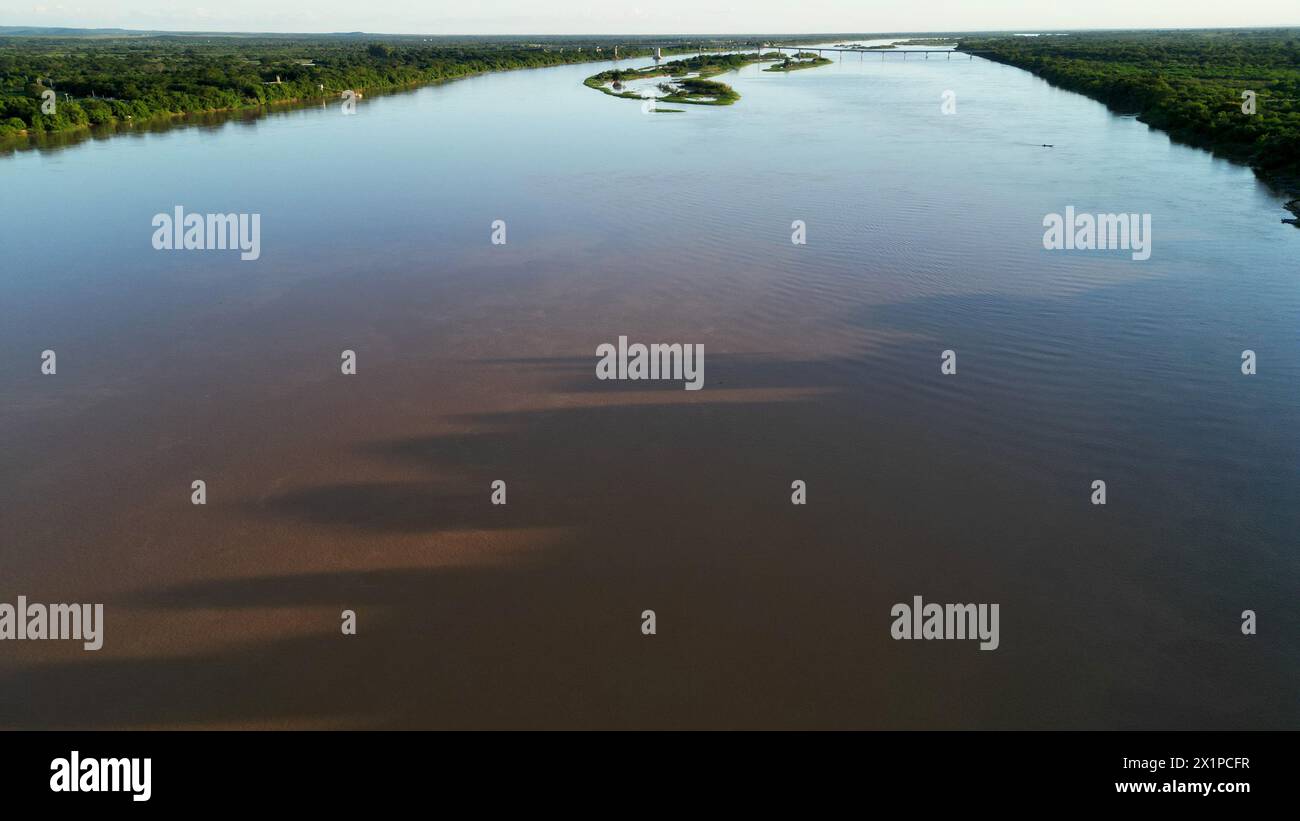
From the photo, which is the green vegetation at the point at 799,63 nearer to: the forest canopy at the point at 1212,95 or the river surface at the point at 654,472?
the forest canopy at the point at 1212,95

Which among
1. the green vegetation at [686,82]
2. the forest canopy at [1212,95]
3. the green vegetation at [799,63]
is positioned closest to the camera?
the forest canopy at [1212,95]

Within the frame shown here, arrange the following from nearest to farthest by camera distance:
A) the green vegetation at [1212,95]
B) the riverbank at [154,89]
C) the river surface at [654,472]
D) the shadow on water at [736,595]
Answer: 1. the shadow on water at [736,595]
2. the river surface at [654,472]
3. the green vegetation at [1212,95]
4. the riverbank at [154,89]

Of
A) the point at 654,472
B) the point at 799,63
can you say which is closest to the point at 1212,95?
the point at 654,472

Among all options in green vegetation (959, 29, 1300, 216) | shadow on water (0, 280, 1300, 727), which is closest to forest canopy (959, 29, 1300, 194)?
green vegetation (959, 29, 1300, 216)

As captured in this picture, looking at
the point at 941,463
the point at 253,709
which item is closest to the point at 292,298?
the point at 253,709

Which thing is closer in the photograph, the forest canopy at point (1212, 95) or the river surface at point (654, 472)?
the river surface at point (654, 472)

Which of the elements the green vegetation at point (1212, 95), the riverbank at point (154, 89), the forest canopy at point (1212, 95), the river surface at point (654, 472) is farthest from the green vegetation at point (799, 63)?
the river surface at point (654, 472)

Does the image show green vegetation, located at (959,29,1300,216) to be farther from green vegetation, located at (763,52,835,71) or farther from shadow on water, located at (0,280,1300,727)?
green vegetation, located at (763,52,835,71)

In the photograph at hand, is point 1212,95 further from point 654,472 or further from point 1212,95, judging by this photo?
point 654,472
